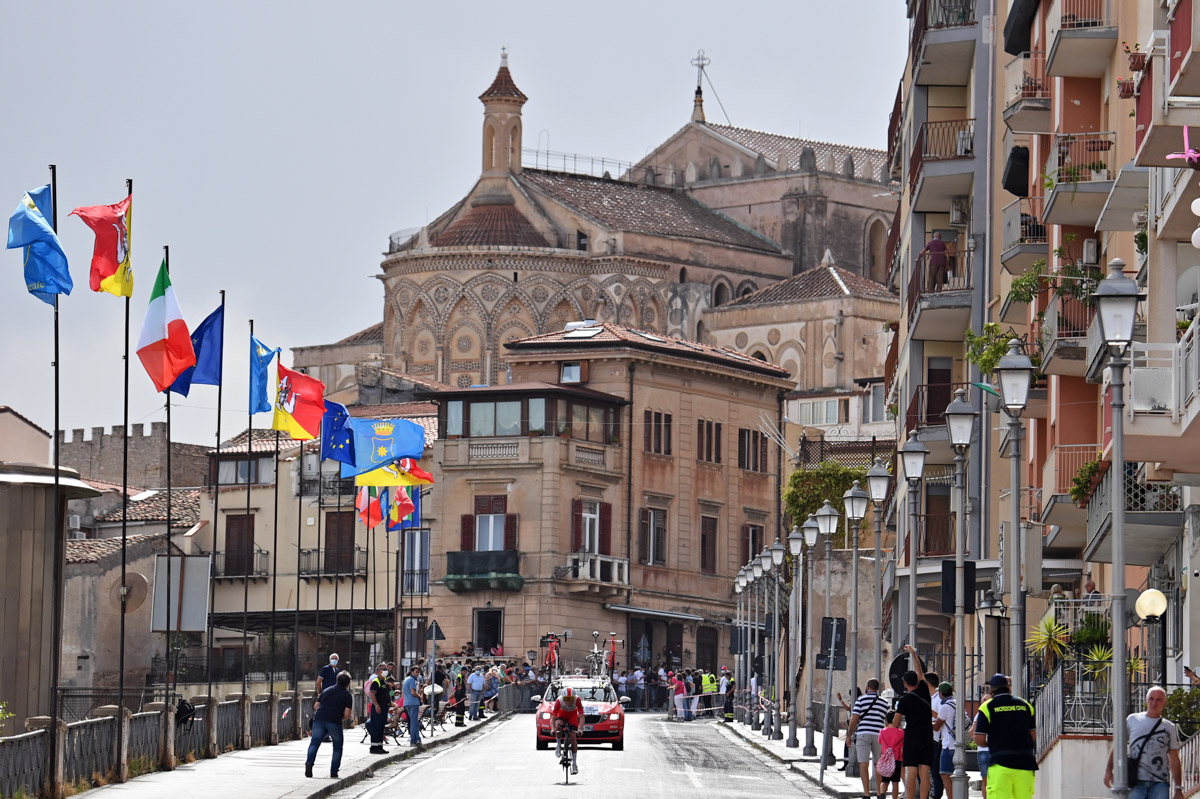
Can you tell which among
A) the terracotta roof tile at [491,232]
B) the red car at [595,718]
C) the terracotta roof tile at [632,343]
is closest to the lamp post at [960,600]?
the red car at [595,718]

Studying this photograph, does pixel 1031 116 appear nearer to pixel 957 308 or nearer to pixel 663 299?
pixel 957 308

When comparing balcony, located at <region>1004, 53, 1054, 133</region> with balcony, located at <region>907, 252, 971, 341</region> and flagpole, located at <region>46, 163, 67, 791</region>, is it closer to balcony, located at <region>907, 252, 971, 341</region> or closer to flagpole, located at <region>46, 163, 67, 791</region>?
balcony, located at <region>907, 252, 971, 341</region>

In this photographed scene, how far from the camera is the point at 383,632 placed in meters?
90.0

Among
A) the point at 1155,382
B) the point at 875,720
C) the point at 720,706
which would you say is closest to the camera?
the point at 1155,382

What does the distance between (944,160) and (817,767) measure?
1458 cm

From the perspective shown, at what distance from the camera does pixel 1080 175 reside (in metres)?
34.8

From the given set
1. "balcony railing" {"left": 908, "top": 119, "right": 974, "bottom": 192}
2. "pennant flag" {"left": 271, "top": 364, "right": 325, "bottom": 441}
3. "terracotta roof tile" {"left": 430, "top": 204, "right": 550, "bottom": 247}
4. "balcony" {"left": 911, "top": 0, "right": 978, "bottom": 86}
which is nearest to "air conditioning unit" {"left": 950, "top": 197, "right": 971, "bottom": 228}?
"balcony railing" {"left": 908, "top": 119, "right": 974, "bottom": 192}

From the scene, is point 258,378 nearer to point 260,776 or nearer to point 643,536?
point 260,776

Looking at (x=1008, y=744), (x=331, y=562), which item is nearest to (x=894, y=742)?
(x=1008, y=744)

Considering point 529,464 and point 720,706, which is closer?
point 720,706

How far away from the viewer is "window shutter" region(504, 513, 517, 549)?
8900cm

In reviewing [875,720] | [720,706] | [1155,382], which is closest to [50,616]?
[875,720]

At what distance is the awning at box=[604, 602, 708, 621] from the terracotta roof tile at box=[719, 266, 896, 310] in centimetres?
2837

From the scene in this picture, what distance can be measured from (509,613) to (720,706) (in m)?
14.3
